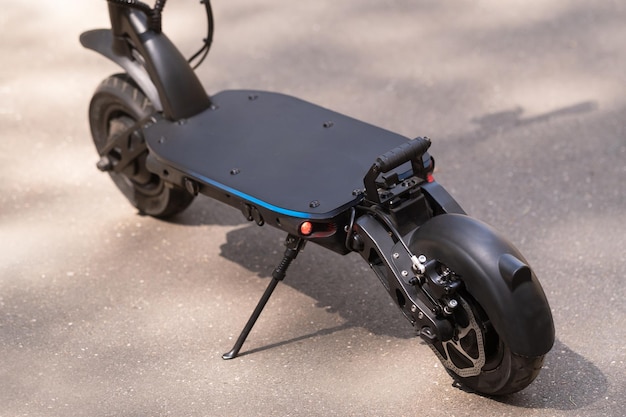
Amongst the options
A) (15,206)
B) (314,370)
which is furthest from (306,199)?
(15,206)

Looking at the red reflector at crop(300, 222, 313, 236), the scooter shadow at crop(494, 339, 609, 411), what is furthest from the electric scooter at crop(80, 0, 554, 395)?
the scooter shadow at crop(494, 339, 609, 411)

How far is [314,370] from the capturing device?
3238mm

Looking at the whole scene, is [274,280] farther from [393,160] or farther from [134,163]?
[134,163]

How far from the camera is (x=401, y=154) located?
3012 millimetres

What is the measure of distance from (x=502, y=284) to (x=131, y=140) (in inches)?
67.1

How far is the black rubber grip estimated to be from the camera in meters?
2.97

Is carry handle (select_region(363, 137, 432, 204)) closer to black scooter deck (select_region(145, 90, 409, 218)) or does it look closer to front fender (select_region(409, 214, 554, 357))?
black scooter deck (select_region(145, 90, 409, 218))

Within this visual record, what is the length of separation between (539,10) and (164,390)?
3587 millimetres

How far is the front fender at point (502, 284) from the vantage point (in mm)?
2762

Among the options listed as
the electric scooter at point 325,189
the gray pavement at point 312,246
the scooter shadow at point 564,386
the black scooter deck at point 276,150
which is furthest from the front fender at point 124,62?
the scooter shadow at point 564,386

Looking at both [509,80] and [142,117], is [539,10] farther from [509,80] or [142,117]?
[142,117]

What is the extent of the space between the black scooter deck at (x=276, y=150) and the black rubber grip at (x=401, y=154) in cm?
21

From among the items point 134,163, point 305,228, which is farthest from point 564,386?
point 134,163

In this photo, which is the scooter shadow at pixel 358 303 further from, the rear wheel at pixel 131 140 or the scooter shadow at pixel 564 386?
the rear wheel at pixel 131 140
